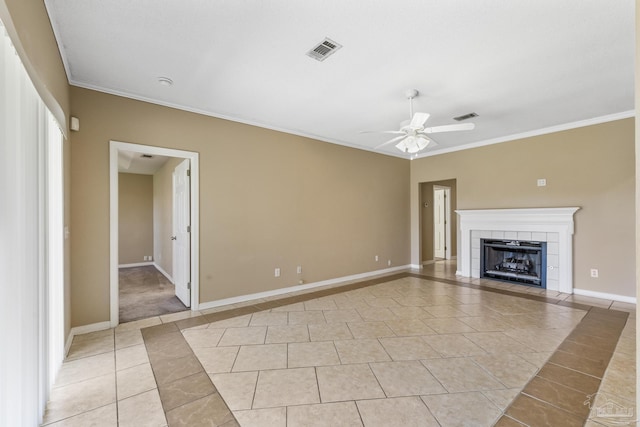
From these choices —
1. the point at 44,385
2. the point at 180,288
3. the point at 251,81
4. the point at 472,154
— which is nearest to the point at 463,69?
the point at 251,81

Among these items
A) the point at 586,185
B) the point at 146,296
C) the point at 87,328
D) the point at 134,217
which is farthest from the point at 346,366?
the point at 134,217

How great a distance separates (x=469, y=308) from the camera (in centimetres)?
375

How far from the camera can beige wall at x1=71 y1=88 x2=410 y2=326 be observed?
3.07 metres

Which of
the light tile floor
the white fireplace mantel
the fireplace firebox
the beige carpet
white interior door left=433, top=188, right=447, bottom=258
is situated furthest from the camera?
white interior door left=433, top=188, right=447, bottom=258

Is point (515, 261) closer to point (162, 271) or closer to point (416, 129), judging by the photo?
point (416, 129)

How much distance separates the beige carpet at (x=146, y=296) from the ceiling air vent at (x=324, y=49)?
3502mm

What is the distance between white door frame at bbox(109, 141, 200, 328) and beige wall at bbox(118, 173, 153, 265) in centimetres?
451

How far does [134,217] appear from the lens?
24.5 feet

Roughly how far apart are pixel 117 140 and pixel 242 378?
2.91m

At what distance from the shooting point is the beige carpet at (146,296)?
3.69m

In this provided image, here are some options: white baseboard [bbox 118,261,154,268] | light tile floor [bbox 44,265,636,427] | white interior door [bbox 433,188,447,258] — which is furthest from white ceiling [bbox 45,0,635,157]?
white baseboard [bbox 118,261,154,268]

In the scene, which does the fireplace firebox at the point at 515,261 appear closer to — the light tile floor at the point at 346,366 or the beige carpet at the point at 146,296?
the light tile floor at the point at 346,366

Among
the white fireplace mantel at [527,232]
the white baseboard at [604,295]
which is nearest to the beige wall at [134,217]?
the white fireplace mantel at [527,232]

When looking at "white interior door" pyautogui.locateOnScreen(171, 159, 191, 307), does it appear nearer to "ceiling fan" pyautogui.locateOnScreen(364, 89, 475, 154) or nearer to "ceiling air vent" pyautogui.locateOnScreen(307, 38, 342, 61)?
"ceiling air vent" pyautogui.locateOnScreen(307, 38, 342, 61)
